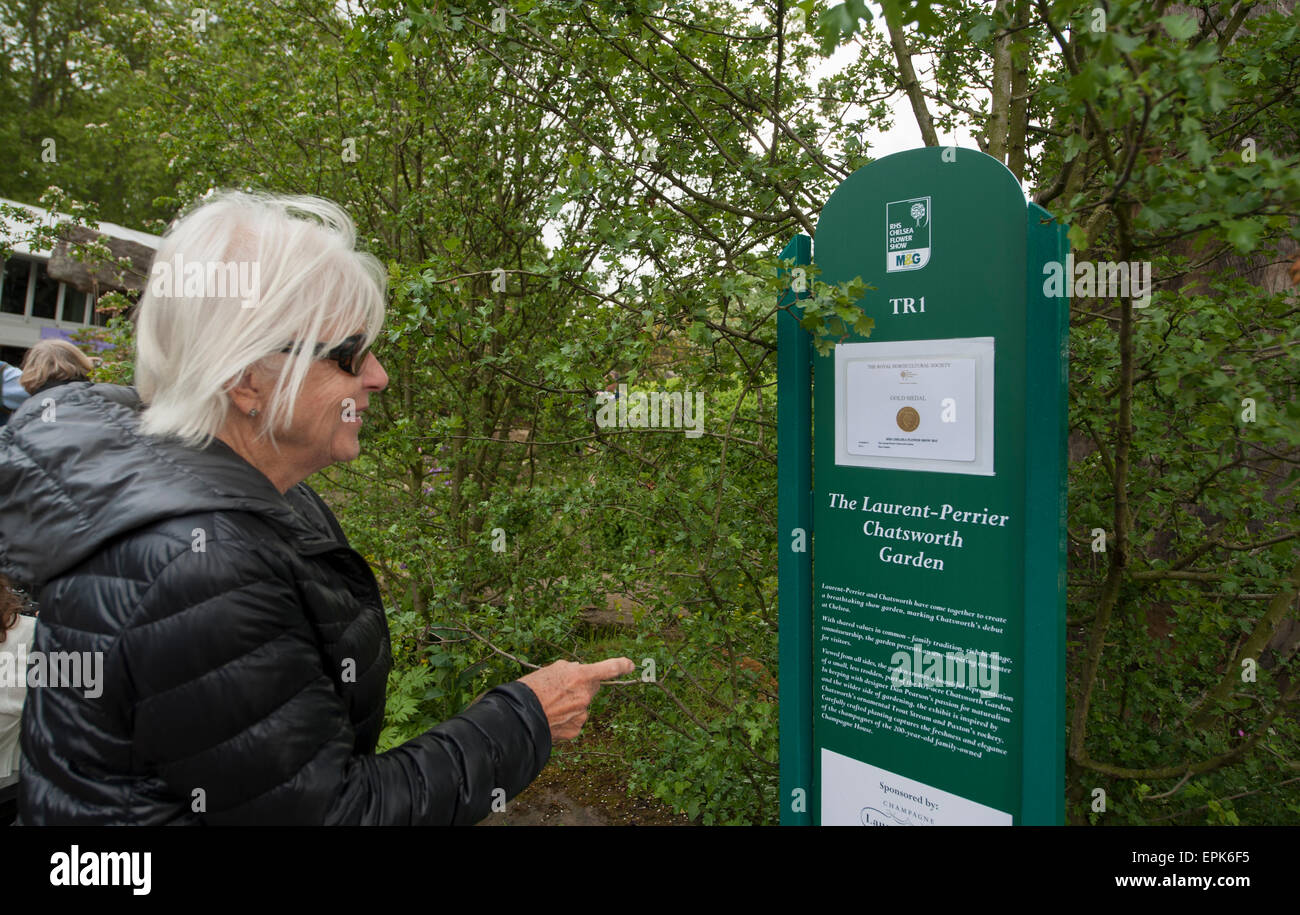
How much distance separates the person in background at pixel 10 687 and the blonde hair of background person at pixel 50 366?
2.41 metres

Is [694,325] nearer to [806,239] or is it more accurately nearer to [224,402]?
[806,239]

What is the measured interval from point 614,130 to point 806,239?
7.30 ft

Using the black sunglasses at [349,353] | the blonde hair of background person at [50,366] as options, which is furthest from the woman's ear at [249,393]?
the blonde hair of background person at [50,366]

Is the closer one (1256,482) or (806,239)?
(806,239)

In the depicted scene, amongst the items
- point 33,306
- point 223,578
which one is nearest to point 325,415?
point 223,578

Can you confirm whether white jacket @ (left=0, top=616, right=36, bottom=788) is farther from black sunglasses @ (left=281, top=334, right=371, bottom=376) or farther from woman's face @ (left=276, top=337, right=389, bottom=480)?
black sunglasses @ (left=281, top=334, right=371, bottom=376)

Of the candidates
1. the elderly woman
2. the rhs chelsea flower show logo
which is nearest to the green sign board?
the rhs chelsea flower show logo

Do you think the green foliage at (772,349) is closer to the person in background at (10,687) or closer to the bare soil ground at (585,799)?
the bare soil ground at (585,799)

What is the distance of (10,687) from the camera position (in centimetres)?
220

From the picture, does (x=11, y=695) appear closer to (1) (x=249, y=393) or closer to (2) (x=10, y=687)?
(2) (x=10, y=687)

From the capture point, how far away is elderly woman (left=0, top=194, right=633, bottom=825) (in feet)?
3.92

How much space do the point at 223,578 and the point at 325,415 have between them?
1.45 feet
